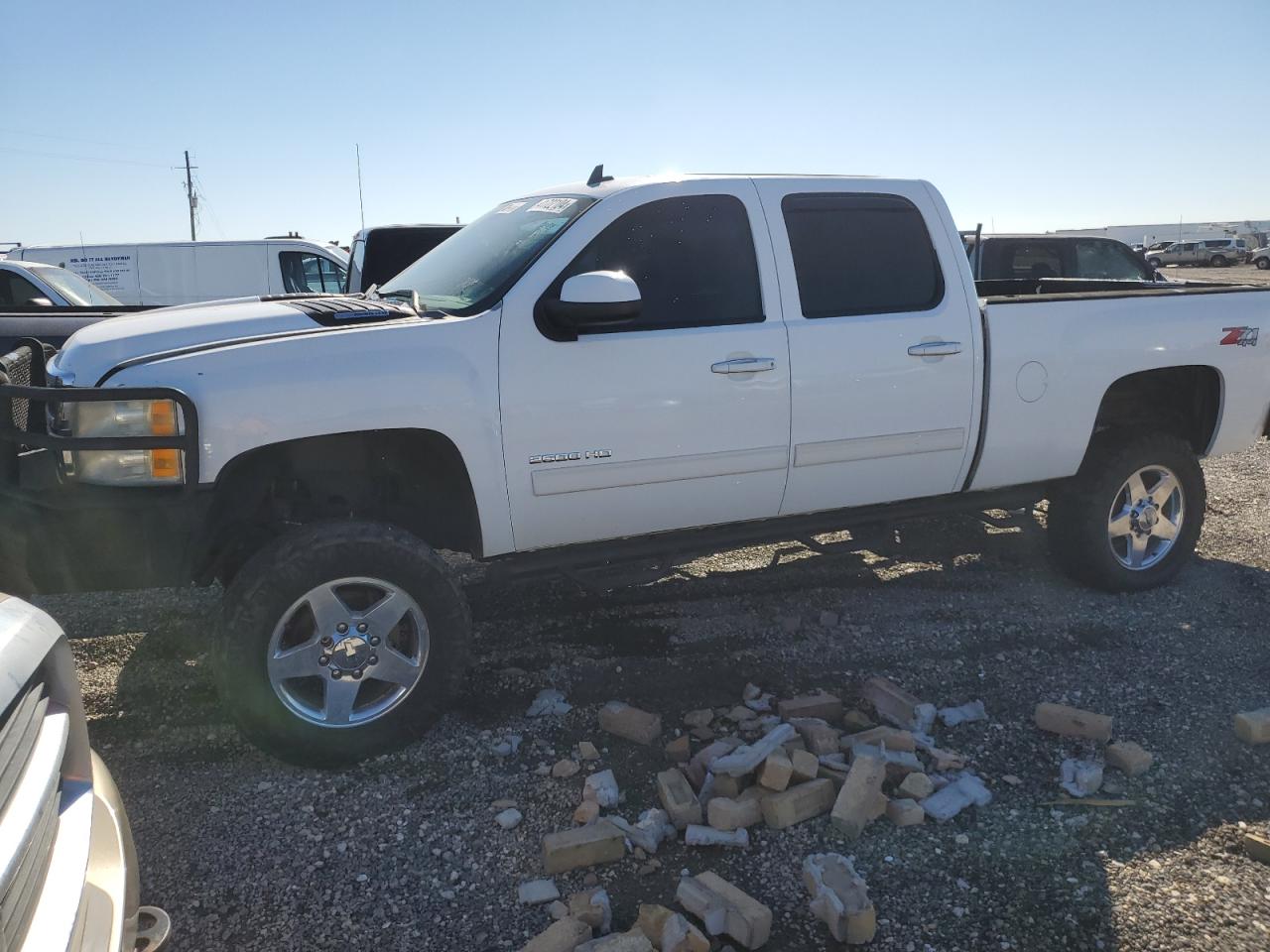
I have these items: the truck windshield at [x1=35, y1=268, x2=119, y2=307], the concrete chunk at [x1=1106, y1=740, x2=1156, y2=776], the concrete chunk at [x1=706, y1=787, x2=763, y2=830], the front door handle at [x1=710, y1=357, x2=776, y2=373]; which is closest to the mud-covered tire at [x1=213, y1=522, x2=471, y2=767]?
the concrete chunk at [x1=706, y1=787, x2=763, y2=830]

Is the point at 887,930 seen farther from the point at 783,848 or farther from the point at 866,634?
the point at 866,634

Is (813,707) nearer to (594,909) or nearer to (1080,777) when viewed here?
(1080,777)

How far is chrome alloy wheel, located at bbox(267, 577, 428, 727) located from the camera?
3.45 meters

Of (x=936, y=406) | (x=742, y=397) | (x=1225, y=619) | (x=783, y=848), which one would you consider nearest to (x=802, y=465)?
(x=742, y=397)

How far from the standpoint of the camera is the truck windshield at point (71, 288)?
32.8 ft

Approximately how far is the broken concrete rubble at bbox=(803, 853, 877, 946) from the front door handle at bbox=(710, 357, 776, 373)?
6.29ft

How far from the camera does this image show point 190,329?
3559mm

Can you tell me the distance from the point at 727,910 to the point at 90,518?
2.39 meters

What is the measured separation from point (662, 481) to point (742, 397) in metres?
0.48

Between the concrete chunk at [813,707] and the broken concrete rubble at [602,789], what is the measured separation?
797 millimetres

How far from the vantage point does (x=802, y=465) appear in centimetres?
427

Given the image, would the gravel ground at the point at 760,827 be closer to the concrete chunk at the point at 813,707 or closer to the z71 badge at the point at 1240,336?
the concrete chunk at the point at 813,707

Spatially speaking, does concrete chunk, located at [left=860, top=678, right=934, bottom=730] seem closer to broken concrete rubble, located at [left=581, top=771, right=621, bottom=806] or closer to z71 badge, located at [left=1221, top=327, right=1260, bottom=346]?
broken concrete rubble, located at [left=581, top=771, right=621, bottom=806]

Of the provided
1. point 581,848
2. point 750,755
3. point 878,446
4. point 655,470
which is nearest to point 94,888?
point 581,848
